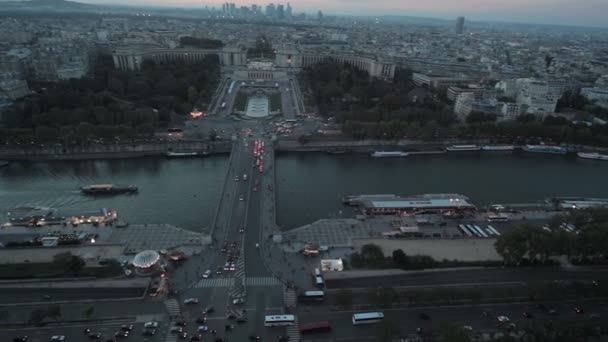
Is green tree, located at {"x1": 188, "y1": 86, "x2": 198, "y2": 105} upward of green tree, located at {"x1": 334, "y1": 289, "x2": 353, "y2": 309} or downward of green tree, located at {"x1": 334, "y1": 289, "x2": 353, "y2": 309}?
upward

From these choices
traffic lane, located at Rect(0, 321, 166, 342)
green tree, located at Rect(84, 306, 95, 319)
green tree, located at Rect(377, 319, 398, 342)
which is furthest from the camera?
green tree, located at Rect(84, 306, 95, 319)

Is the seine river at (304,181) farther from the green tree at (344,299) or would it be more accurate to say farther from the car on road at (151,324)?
the green tree at (344,299)

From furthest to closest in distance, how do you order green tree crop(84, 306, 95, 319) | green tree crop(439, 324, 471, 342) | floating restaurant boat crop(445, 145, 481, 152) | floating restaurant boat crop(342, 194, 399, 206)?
floating restaurant boat crop(445, 145, 481, 152), floating restaurant boat crop(342, 194, 399, 206), green tree crop(84, 306, 95, 319), green tree crop(439, 324, 471, 342)

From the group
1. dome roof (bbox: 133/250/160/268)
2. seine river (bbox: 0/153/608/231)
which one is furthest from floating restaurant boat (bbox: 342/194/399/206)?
dome roof (bbox: 133/250/160/268)

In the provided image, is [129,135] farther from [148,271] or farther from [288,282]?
[288,282]

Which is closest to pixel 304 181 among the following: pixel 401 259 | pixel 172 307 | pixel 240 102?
pixel 401 259

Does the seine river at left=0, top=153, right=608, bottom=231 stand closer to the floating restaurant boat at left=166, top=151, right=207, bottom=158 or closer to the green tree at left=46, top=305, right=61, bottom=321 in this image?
the floating restaurant boat at left=166, top=151, right=207, bottom=158

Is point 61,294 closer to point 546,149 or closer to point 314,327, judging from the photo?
point 314,327
